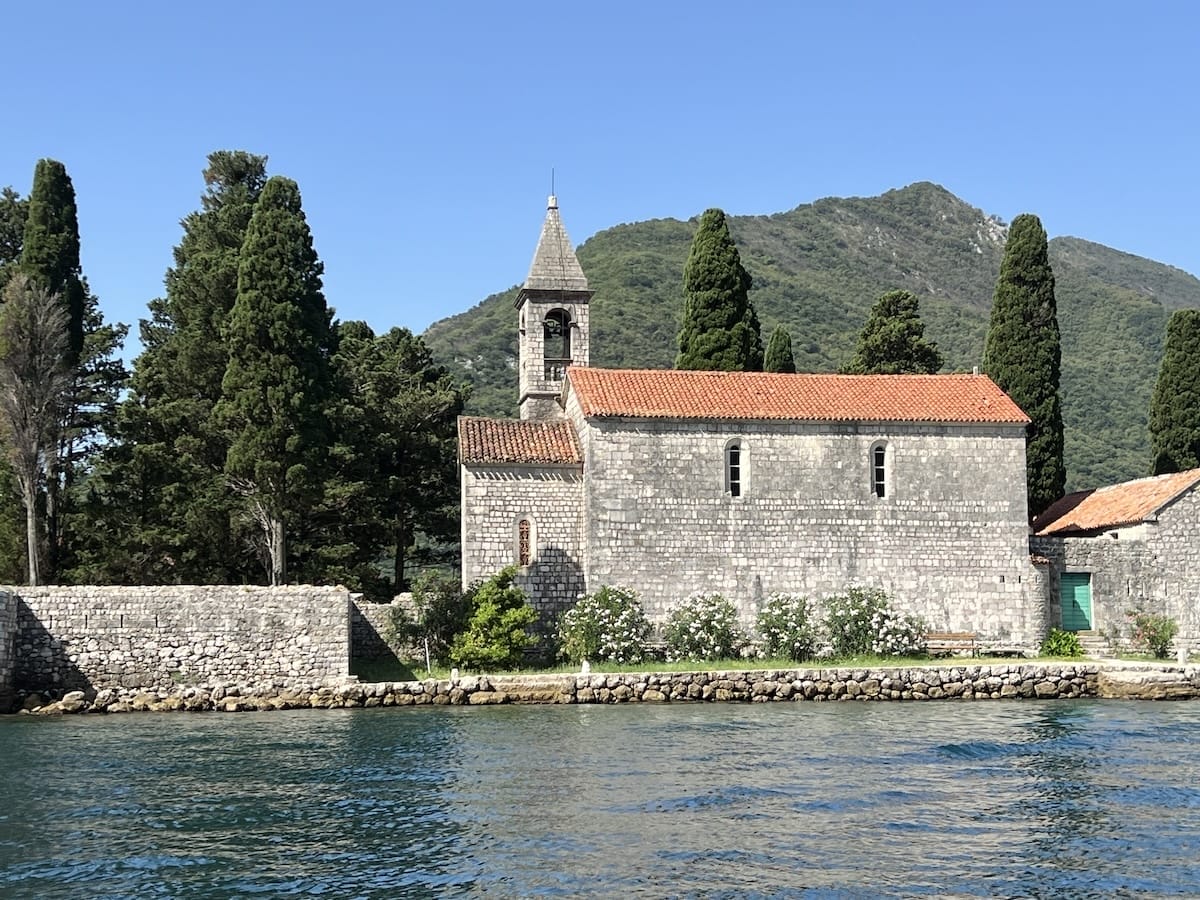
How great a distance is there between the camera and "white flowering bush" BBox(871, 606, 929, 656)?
32.9m

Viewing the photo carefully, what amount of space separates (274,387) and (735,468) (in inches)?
485

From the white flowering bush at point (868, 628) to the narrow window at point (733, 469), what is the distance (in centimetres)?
372

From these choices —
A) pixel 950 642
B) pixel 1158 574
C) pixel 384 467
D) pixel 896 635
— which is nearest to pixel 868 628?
pixel 896 635

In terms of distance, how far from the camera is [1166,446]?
42.2m

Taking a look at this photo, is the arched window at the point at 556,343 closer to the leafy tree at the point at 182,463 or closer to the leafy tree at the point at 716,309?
the leafy tree at the point at 716,309

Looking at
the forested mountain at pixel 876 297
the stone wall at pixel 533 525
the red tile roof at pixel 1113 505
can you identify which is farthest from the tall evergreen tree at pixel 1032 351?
the forested mountain at pixel 876 297

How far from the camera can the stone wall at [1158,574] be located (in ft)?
114

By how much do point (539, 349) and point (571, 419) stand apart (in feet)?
9.93

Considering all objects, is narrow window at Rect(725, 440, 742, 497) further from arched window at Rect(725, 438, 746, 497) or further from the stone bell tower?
the stone bell tower

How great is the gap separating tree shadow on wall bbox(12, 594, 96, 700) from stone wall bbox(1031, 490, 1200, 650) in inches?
1004

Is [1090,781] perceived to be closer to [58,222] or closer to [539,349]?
[539,349]

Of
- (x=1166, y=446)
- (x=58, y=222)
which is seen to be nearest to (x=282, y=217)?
(x=58, y=222)

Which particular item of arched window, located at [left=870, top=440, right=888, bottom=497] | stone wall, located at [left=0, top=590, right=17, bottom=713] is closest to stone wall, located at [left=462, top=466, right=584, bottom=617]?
arched window, located at [left=870, top=440, right=888, bottom=497]

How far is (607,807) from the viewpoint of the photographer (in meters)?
17.8
